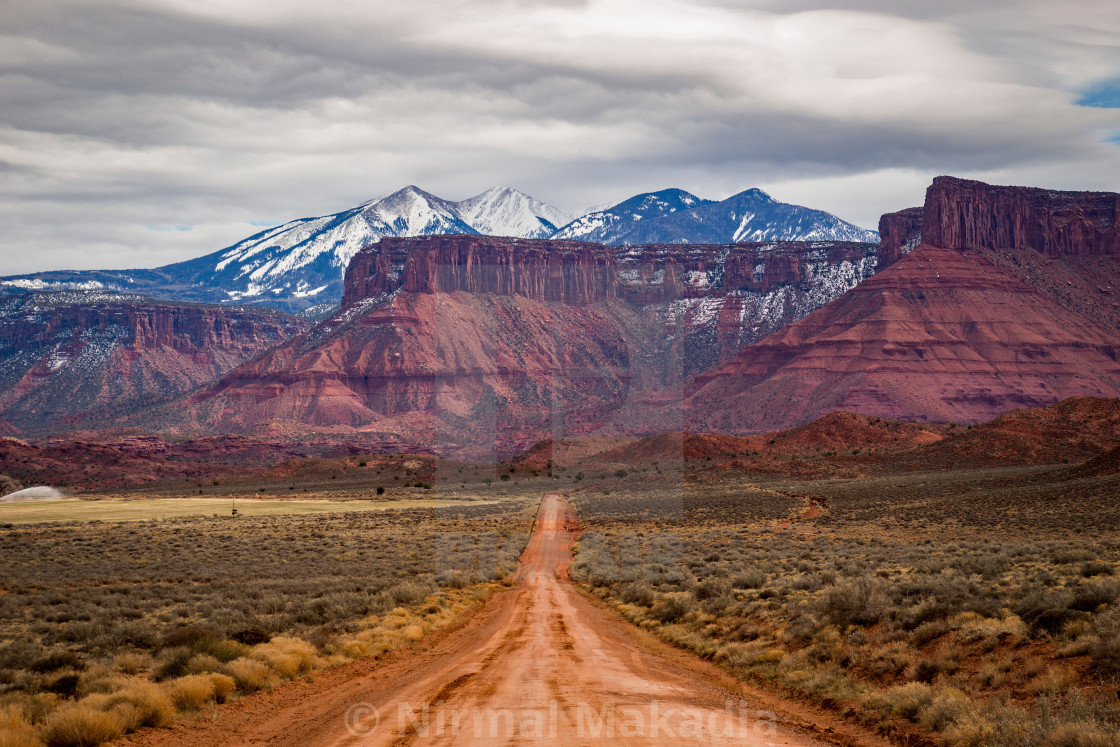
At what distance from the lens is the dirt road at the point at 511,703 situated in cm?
1138

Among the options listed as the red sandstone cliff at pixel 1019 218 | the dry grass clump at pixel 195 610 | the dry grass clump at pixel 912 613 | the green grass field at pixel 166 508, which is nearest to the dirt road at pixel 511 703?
the dry grass clump at pixel 195 610

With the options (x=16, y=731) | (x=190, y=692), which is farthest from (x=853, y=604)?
(x=16, y=731)

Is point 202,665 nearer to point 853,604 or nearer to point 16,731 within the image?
point 16,731

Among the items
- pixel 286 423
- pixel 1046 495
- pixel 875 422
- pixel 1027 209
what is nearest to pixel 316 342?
pixel 286 423

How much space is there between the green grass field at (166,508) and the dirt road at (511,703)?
42.7m

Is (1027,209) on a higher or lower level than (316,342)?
higher

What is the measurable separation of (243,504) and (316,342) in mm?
137218

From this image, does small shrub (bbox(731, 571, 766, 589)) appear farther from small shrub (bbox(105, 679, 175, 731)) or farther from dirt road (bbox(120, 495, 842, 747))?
small shrub (bbox(105, 679, 175, 731))

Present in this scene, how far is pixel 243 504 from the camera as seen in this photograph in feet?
216

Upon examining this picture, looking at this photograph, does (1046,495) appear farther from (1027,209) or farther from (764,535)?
(1027,209)

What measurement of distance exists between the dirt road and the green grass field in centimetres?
4272

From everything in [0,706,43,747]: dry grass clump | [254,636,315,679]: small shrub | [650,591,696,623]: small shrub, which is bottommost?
→ [650,591,696,623]: small shrub

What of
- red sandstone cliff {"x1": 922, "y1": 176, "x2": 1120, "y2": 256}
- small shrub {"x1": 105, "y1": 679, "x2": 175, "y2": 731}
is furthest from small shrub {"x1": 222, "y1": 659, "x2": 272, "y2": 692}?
red sandstone cliff {"x1": 922, "y1": 176, "x2": 1120, "y2": 256}

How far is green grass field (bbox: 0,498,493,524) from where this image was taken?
5528cm
